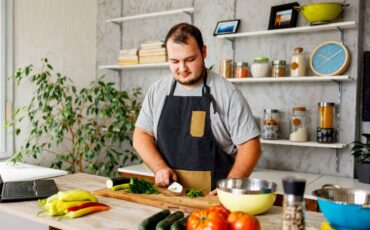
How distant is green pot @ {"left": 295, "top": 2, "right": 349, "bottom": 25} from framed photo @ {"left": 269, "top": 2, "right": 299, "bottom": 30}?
0.56ft

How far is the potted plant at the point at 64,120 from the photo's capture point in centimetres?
362

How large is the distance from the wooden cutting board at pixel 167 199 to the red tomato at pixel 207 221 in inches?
14.2

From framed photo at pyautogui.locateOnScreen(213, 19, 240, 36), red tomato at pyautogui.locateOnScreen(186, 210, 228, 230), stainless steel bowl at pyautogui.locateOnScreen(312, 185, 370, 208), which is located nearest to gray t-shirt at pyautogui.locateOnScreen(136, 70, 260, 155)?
stainless steel bowl at pyautogui.locateOnScreen(312, 185, 370, 208)

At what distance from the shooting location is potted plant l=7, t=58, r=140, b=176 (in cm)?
362

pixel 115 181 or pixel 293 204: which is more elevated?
pixel 293 204

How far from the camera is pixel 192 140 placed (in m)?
2.19

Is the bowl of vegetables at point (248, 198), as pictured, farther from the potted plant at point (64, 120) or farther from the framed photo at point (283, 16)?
the potted plant at point (64, 120)

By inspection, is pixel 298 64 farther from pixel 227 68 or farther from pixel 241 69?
pixel 227 68

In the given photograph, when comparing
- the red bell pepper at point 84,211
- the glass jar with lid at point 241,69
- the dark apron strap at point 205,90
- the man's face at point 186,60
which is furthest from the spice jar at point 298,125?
the red bell pepper at point 84,211

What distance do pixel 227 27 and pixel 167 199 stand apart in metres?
2.28

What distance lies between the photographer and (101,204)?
165 cm

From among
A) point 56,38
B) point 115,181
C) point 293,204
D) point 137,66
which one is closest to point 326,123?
point 115,181

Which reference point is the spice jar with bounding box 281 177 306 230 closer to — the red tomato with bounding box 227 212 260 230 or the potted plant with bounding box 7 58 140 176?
the red tomato with bounding box 227 212 260 230

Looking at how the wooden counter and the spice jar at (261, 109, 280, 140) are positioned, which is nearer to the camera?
the wooden counter
